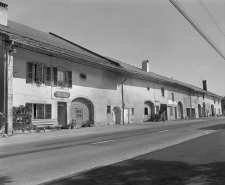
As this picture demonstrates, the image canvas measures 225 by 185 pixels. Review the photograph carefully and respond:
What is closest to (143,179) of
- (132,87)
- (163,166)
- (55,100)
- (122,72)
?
(163,166)

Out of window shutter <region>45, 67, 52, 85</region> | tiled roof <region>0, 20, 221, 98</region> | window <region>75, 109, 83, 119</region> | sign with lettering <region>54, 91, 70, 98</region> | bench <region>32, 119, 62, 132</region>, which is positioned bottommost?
bench <region>32, 119, 62, 132</region>

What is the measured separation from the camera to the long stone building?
16.7 meters

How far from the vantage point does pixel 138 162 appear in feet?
20.1

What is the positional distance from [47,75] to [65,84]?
1.98m

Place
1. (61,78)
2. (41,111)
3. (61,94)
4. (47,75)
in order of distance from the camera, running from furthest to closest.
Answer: (61,78), (61,94), (47,75), (41,111)

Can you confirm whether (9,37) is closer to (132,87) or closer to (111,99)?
(111,99)

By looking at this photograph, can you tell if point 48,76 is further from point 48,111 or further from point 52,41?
point 52,41

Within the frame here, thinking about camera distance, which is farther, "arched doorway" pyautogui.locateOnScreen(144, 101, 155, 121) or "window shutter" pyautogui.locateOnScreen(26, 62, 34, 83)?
"arched doorway" pyautogui.locateOnScreen(144, 101, 155, 121)

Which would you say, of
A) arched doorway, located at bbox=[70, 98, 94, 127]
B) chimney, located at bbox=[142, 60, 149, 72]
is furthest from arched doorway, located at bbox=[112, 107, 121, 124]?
chimney, located at bbox=[142, 60, 149, 72]

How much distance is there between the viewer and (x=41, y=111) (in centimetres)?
1875

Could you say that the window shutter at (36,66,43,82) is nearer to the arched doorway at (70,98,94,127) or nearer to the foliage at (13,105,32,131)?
the foliage at (13,105,32,131)

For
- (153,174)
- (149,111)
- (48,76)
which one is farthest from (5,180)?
(149,111)

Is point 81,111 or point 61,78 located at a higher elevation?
point 61,78

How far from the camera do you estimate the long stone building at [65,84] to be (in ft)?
54.9
